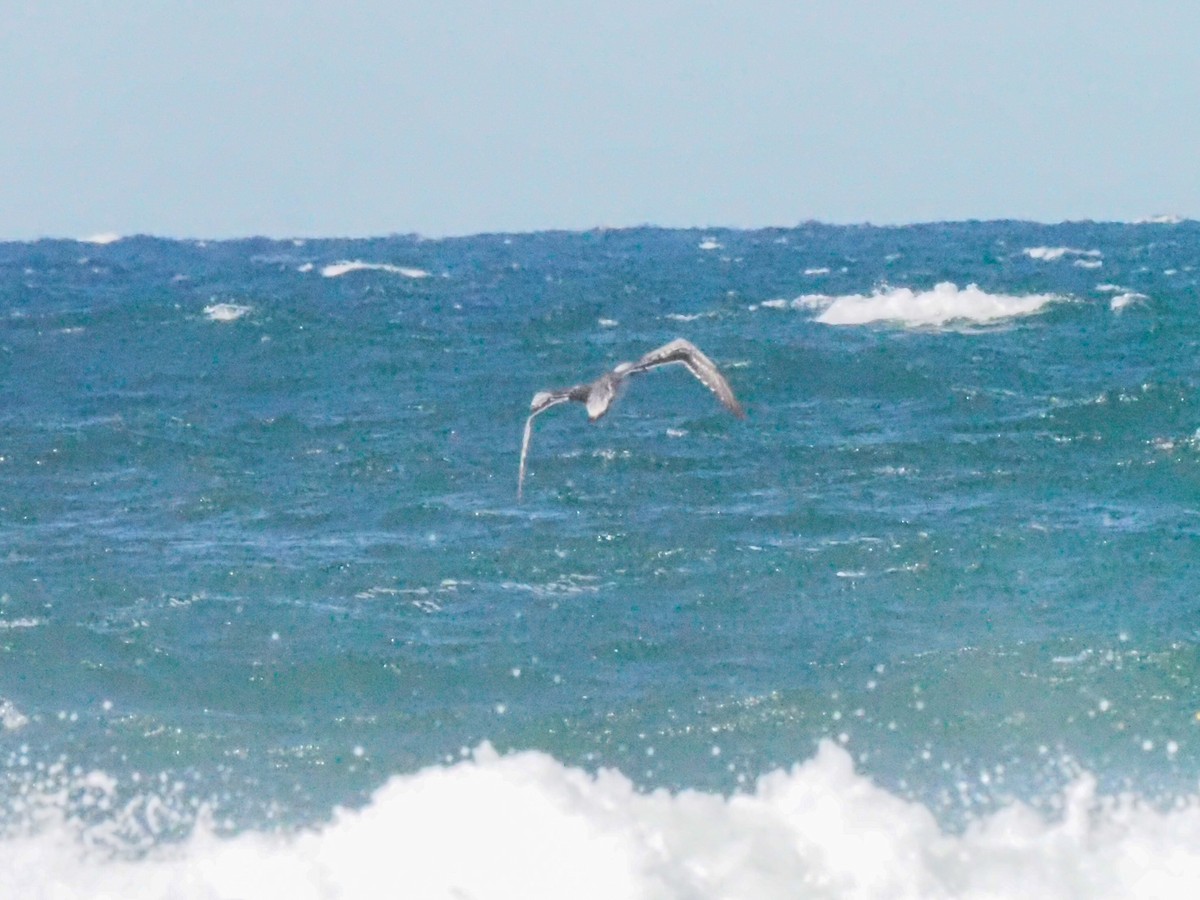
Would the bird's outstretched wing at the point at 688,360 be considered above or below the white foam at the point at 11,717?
above

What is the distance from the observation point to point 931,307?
4291 centimetres

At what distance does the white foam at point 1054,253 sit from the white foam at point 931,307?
1782 cm

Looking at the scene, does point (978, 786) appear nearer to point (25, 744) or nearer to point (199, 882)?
point (199, 882)

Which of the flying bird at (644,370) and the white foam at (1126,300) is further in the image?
the white foam at (1126,300)

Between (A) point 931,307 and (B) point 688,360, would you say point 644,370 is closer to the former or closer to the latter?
(B) point 688,360

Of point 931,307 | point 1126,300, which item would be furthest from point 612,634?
point 1126,300

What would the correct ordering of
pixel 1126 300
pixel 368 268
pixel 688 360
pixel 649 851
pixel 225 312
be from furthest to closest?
pixel 368 268, pixel 225 312, pixel 1126 300, pixel 649 851, pixel 688 360

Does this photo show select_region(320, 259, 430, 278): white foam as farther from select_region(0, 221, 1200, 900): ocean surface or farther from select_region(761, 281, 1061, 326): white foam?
select_region(0, 221, 1200, 900): ocean surface

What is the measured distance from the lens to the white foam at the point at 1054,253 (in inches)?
2461

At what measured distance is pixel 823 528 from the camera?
2109 cm

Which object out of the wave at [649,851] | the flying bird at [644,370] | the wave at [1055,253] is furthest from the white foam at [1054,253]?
the flying bird at [644,370]

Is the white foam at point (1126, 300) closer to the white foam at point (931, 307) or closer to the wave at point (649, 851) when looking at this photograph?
the white foam at point (931, 307)

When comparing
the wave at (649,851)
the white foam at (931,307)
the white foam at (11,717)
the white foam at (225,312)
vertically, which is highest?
the white foam at (931,307)

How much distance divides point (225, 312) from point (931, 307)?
19.0 meters
